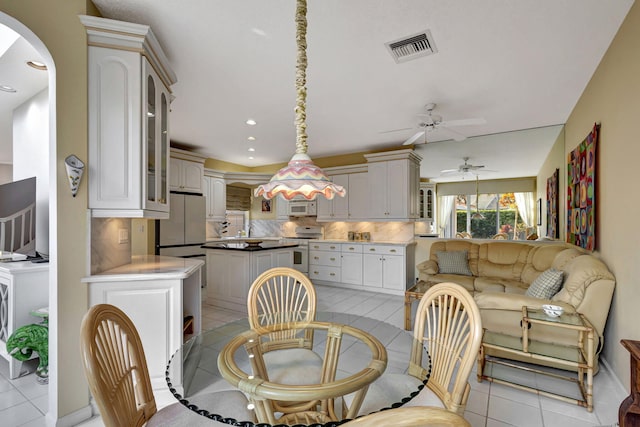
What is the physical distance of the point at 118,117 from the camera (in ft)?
6.53

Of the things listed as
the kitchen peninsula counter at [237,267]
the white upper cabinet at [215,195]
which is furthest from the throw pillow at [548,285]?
the white upper cabinet at [215,195]

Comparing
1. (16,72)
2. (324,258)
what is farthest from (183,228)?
(16,72)

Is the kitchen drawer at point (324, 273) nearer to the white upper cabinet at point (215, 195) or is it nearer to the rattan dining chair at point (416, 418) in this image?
the white upper cabinet at point (215, 195)

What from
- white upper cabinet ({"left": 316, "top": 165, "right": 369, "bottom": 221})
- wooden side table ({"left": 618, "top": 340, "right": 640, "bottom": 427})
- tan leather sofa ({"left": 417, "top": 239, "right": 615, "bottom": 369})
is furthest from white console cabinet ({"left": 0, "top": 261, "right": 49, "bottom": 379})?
white upper cabinet ({"left": 316, "top": 165, "right": 369, "bottom": 221})

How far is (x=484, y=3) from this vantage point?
1938mm

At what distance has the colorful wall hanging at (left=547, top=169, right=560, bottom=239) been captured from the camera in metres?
4.21

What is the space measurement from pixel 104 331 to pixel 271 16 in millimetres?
2148

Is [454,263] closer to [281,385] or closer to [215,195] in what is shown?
[281,385]

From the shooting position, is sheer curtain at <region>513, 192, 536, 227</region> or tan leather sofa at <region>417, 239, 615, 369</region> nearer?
tan leather sofa at <region>417, 239, 615, 369</region>

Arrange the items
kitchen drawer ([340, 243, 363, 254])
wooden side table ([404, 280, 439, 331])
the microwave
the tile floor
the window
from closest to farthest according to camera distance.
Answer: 1. the tile floor
2. wooden side table ([404, 280, 439, 331])
3. the window
4. kitchen drawer ([340, 243, 363, 254])
5. the microwave

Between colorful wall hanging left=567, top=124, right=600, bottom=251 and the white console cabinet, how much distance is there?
4.93 meters

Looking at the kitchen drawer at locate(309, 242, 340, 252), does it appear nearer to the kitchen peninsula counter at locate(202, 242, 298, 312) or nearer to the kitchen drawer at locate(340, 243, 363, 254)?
the kitchen drawer at locate(340, 243, 363, 254)

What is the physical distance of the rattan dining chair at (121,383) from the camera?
953mm

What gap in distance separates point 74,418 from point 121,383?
1235mm
